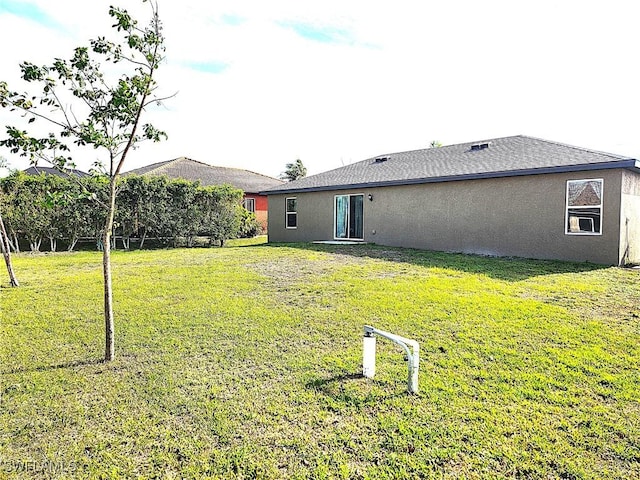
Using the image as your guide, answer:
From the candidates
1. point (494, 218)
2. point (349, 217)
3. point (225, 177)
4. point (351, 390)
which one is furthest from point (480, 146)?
point (225, 177)

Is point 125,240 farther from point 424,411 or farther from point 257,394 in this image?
point 424,411

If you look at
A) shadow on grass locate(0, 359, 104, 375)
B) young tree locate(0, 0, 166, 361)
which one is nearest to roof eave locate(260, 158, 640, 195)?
young tree locate(0, 0, 166, 361)

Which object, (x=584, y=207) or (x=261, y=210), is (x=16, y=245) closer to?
(x=261, y=210)

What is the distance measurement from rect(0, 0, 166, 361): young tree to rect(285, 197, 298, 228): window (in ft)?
43.1

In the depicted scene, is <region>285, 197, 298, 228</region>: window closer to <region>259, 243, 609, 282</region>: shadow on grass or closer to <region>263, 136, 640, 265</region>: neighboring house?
<region>263, 136, 640, 265</region>: neighboring house

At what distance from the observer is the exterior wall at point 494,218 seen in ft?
31.2

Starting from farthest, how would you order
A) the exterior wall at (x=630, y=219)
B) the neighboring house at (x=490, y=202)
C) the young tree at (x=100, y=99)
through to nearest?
the neighboring house at (x=490, y=202) → the exterior wall at (x=630, y=219) → the young tree at (x=100, y=99)

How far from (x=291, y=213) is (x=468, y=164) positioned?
297 inches

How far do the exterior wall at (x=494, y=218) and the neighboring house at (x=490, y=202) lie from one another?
24 millimetres

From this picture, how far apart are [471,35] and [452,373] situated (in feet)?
30.5

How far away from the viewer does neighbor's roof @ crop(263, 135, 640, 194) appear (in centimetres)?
981

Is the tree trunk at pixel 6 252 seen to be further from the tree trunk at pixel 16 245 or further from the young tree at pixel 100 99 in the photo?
the tree trunk at pixel 16 245

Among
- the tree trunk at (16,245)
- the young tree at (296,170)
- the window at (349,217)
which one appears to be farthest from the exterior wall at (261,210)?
the young tree at (296,170)

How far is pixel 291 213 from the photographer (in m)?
17.4
